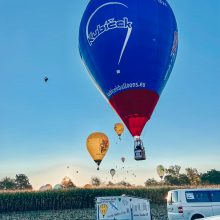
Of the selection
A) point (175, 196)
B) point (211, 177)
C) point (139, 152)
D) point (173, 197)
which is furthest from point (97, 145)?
point (211, 177)

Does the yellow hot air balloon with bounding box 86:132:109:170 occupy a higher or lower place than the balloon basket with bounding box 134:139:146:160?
higher

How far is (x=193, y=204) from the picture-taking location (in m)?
16.6

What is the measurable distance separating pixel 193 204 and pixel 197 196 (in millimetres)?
Result: 500

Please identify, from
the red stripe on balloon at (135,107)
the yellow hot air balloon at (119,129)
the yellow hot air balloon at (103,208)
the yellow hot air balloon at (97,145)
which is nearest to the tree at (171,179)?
the yellow hot air balloon at (119,129)

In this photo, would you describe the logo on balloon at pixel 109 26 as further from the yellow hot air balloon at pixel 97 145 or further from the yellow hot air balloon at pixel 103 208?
the yellow hot air balloon at pixel 97 145

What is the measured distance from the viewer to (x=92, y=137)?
96.6ft

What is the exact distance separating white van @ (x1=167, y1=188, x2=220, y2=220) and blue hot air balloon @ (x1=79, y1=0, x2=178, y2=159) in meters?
3.56

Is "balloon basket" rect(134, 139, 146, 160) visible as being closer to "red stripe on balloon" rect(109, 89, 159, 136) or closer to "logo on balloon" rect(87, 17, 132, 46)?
"red stripe on balloon" rect(109, 89, 159, 136)

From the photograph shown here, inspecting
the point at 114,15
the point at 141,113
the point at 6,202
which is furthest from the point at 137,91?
the point at 6,202

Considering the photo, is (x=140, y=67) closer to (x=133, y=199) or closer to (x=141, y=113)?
(x=141, y=113)

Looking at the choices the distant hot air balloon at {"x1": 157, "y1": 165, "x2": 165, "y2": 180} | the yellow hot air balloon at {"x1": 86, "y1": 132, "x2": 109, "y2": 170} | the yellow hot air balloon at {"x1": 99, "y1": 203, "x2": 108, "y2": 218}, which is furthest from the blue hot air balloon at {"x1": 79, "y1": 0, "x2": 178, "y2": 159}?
the distant hot air balloon at {"x1": 157, "y1": 165, "x2": 165, "y2": 180}

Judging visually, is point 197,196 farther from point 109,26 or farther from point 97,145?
point 97,145

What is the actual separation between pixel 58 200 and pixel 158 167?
20413mm

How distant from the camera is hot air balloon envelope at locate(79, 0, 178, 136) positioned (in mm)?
16297
